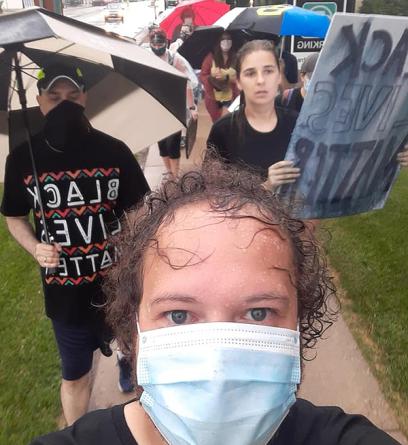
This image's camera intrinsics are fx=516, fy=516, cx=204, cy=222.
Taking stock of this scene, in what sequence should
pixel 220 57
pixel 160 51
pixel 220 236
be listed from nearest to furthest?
1. pixel 220 236
2. pixel 160 51
3. pixel 220 57

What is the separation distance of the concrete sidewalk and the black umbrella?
321 millimetres

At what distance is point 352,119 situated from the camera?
2.56 meters

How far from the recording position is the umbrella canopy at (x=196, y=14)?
34.2ft

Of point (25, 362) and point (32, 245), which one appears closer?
point (32, 245)

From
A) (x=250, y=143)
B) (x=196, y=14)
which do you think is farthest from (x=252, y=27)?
(x=196, y=14)

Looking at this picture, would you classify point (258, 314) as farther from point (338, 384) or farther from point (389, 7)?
point (389, 7)

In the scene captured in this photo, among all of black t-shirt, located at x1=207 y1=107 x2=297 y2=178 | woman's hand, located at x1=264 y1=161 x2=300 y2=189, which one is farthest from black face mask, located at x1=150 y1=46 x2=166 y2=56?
woman's hand, located at x1=264 y1=161 x2=300 y2=189

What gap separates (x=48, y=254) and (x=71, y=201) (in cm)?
24

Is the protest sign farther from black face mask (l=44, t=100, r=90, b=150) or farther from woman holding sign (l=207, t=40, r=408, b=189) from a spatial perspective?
black face mask (l=44, t=100, r=90, b=150)

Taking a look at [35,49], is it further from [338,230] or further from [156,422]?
[338,230]

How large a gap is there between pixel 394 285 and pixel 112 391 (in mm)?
2418

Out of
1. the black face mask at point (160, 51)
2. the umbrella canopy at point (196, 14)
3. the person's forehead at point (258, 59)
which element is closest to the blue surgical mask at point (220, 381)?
the person's forehead at point (258, 59)

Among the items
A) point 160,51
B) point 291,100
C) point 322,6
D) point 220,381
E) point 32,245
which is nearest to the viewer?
point 220,381

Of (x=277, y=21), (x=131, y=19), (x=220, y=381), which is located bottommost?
(x=131, y=19)
